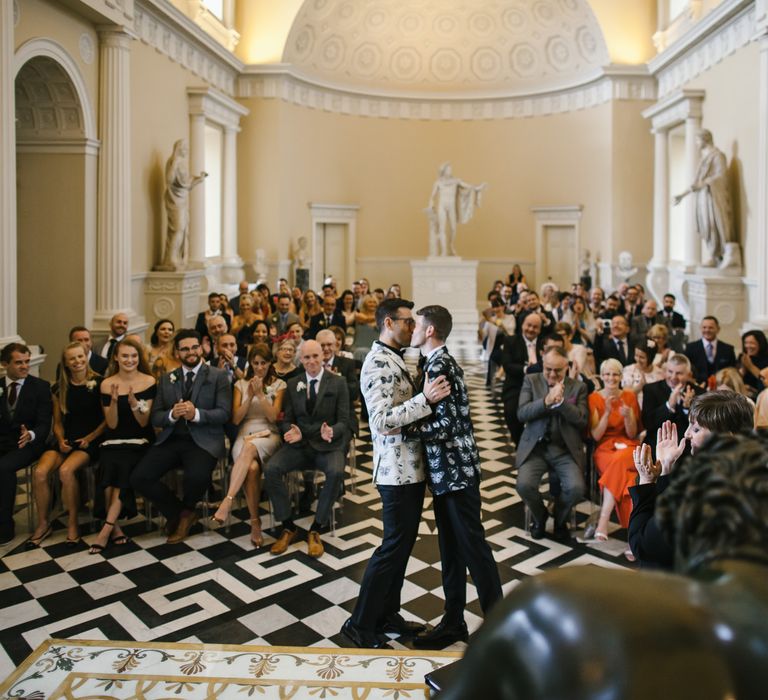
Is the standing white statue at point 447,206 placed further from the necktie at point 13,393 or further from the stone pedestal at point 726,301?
the necktie at point 13,393

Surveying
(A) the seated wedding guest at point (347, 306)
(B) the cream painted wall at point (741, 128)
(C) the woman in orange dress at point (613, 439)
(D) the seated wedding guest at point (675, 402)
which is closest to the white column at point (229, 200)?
(A) the seated wedding guest at point (347, 306)

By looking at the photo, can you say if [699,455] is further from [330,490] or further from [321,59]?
[321,59]

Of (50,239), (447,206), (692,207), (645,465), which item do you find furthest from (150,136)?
(645,465)

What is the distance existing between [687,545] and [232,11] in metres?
19.2

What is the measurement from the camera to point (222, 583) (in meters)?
5.21

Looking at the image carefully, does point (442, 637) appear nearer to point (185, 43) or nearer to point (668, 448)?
point (668, 448)

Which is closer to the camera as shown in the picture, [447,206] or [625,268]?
[447,206]

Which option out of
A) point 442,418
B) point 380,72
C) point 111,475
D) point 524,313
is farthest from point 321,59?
point 442,418

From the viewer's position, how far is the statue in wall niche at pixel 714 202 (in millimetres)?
13039

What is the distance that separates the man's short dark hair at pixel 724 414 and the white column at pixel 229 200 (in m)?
15.8

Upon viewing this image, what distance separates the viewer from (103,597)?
16.3 ft

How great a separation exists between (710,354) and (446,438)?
5.85 m

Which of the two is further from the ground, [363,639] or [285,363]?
[285,363]

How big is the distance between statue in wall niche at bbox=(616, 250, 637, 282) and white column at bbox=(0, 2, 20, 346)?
13557 millimetres
